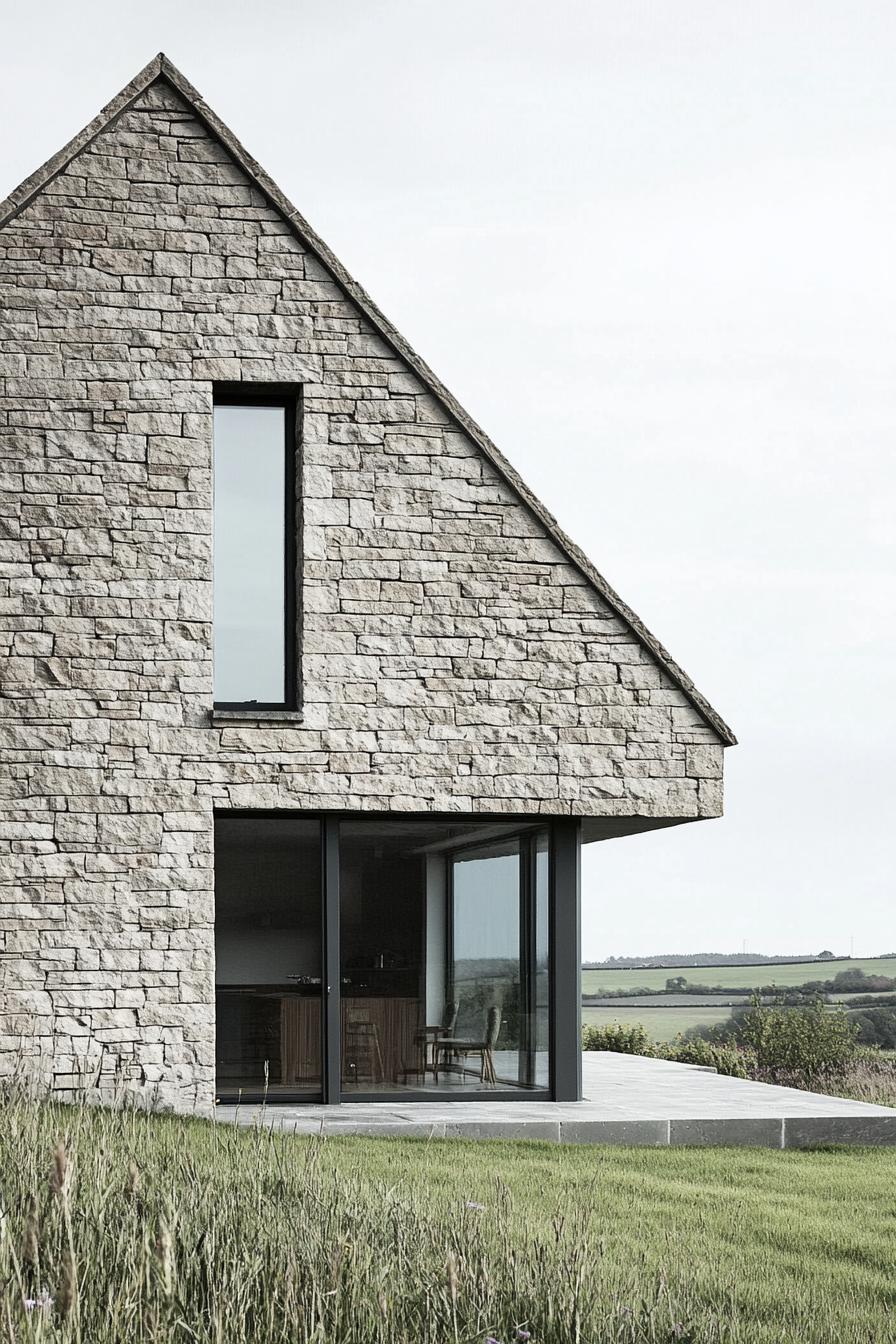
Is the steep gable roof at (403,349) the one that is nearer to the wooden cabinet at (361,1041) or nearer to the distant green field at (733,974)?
the wooden cabinet at (361,1041)

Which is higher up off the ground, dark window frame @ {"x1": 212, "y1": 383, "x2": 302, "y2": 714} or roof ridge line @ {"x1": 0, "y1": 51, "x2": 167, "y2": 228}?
roof ridge line @ {"x1": 0, "y1": 51, "x2": 167, "y2": 228}

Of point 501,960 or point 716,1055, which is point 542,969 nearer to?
point 501,960

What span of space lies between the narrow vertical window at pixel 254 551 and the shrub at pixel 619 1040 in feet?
41.2

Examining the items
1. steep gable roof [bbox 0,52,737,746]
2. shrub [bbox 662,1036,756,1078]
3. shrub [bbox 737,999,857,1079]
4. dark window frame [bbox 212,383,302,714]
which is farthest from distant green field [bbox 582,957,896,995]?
dark window frame [bbox 212,383,302,714]

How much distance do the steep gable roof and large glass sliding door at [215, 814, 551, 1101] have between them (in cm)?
173

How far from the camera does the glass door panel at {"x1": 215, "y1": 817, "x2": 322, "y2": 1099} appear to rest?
11.9m

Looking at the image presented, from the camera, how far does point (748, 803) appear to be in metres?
39.1

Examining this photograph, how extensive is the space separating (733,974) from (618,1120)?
29.7 m

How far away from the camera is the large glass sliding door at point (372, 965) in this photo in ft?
39.4

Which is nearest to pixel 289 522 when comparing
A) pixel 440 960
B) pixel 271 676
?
pixel 271 676

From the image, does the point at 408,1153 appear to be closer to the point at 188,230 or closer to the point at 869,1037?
the point at 188,230

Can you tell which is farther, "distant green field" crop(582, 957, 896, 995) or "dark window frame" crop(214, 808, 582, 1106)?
"distant green field" crop(582, 957, 896, 995)

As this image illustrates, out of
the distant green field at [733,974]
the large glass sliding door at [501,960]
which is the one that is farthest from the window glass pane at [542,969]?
the distant green field at [733,974]

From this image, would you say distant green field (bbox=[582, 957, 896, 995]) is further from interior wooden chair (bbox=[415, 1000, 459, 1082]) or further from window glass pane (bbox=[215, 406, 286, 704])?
window glass pane (bbox=[215, 406, 286, 704])
